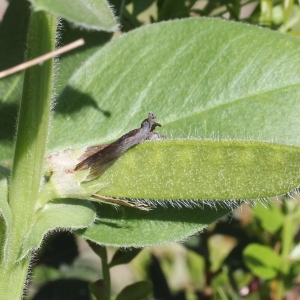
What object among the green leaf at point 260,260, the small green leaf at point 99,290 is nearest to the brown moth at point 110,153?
the small green leaf at point 99,290

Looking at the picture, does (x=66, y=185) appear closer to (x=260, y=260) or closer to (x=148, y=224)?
(x=148, y=224)

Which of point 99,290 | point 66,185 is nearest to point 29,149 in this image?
point 66,185

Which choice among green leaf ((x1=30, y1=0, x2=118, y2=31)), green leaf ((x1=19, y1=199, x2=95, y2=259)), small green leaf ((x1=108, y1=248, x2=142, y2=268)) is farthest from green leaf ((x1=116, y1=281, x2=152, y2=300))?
green leaf ((x1=30, y1=0, x2=118, y2=31))

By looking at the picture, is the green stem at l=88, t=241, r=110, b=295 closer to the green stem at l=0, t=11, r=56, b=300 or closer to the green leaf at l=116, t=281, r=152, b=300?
the green leaf at l=116, t=281, r=152, b=300

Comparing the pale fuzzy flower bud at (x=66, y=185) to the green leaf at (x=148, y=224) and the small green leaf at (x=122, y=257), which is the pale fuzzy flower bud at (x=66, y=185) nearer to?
the green leaf at (x=148, y=224)

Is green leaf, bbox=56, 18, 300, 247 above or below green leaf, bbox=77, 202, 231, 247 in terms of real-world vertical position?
above

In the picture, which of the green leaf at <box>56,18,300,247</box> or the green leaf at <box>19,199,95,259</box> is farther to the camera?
the green leaf at <box>56,18,300,247</box>

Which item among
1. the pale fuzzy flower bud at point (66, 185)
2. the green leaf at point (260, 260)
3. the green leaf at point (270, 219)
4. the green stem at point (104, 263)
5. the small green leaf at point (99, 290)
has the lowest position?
the small green leaf at point (99, 290)
